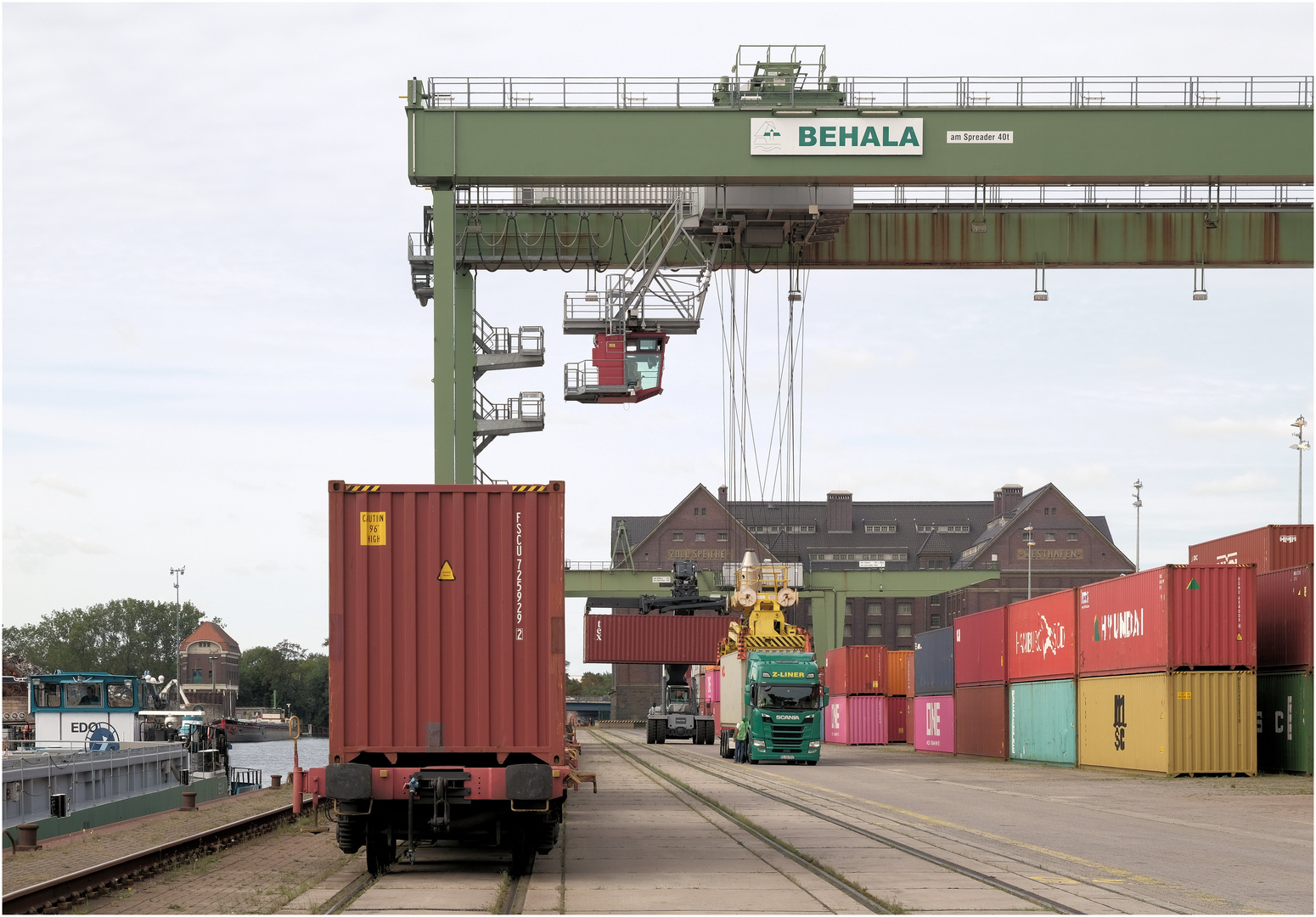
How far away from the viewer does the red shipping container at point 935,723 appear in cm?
4066

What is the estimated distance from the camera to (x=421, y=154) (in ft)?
72.6

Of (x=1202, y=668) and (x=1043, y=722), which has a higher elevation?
(x=1202, y=668)

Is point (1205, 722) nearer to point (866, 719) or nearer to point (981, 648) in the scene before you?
point (981, 648)

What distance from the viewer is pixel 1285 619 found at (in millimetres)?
25969

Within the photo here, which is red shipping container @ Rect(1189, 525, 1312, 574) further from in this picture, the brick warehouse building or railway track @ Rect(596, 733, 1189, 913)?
the brick warehouse building

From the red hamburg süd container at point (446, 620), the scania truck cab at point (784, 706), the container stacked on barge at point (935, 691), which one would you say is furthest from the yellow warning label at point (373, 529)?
the container stacked on barge at point (935, 691)

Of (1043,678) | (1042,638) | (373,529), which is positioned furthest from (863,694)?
(373,529)

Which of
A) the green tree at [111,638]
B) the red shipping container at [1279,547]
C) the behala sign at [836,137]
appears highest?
the behala sign at [836,137]

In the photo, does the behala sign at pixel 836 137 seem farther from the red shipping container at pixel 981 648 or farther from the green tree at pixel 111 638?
the green tree at pixel 111 638

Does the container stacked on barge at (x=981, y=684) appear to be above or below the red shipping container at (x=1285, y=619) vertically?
below

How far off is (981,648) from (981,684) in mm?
997

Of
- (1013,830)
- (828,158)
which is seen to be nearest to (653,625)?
(828,158)

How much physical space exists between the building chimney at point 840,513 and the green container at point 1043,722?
8334cm

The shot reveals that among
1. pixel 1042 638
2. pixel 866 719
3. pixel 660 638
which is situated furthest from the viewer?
pixel 660 638
